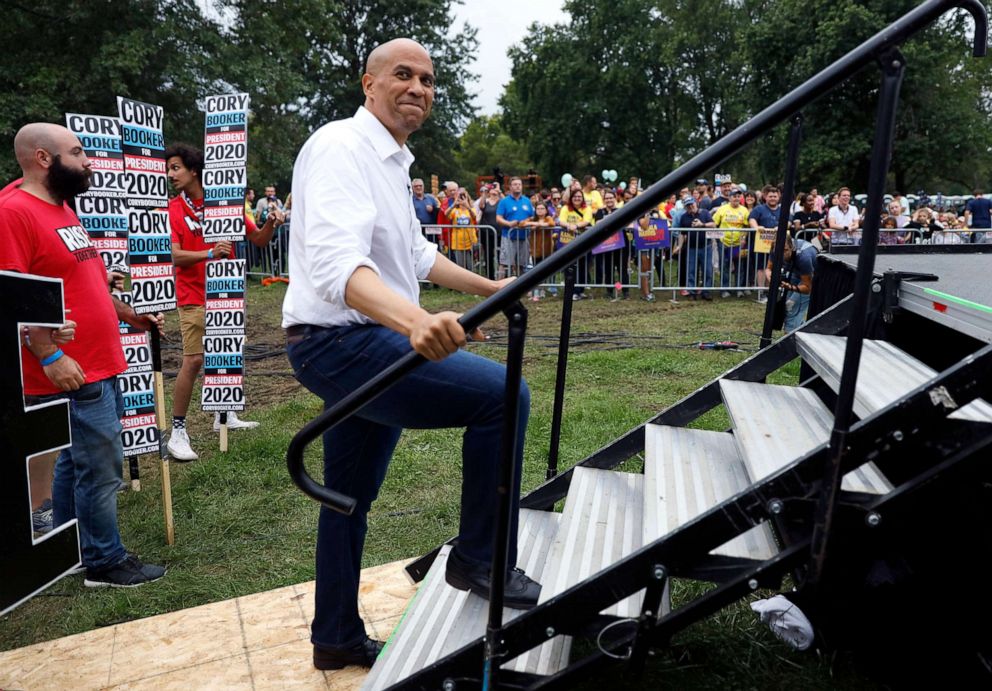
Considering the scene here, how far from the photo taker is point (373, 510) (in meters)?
4.55

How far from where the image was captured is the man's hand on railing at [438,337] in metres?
1.90

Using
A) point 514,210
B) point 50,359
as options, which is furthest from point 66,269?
point 514,210

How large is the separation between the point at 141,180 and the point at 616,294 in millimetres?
9899

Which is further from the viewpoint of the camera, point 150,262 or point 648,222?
point 648,222

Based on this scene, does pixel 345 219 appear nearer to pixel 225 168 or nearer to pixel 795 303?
pixel 225 168

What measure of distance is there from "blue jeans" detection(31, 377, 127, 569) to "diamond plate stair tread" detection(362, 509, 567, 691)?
5.99 feet

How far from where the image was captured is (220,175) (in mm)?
5242

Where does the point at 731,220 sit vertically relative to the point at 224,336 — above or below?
above

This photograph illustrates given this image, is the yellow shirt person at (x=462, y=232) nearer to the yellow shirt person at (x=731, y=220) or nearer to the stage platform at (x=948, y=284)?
the yellow shirt person at (x=731, y=220)

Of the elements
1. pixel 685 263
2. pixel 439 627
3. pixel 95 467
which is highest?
pixel 685 263

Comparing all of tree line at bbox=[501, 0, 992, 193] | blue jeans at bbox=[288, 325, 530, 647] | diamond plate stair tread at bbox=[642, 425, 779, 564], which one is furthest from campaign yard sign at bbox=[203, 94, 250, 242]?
tree line at bbox=[501, 0, 992, 193]

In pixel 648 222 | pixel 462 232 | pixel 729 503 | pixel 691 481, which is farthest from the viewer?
pixel 462 232

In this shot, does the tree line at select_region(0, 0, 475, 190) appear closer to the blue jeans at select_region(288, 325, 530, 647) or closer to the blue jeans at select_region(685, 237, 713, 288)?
the blue jeans at select_region(685, 237, 713, 288)

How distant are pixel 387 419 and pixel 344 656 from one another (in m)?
1.06
